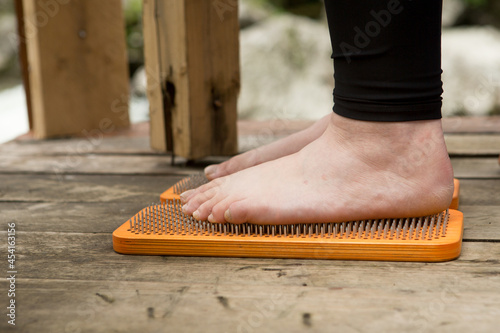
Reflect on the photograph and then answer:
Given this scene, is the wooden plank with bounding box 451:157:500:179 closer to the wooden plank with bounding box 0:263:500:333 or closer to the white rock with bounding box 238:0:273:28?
the wooden plank with bounding box 0:263:500:333

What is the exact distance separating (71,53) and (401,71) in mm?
1557

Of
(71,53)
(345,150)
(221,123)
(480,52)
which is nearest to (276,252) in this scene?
(345,150)

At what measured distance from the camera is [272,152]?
1.23m

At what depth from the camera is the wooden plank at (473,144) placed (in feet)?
5.23

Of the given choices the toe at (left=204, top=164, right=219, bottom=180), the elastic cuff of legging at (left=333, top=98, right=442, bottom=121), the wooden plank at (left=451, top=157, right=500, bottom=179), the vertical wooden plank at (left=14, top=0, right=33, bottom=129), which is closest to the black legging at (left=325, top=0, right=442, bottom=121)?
the elastic cuff of legging at (left=333, top=98, right=442, bottom=121)

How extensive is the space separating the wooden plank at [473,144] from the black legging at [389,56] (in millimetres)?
808

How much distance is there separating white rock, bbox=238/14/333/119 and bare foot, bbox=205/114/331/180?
8.16 ft

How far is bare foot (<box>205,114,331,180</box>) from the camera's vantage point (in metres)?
1.21

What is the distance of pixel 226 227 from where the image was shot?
0.89 meters

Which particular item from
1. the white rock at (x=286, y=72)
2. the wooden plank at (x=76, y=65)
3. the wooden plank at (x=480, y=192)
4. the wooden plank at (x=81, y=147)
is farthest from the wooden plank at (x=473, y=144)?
the white rock at (x=286, y=72)

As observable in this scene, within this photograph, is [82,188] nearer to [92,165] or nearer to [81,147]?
[92,165]

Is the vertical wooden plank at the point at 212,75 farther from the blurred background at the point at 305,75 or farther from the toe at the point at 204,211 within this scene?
the blurred background at the point at 305,75

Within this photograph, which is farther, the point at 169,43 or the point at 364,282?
the point at 169,43

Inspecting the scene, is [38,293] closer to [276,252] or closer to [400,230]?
[276,252]
